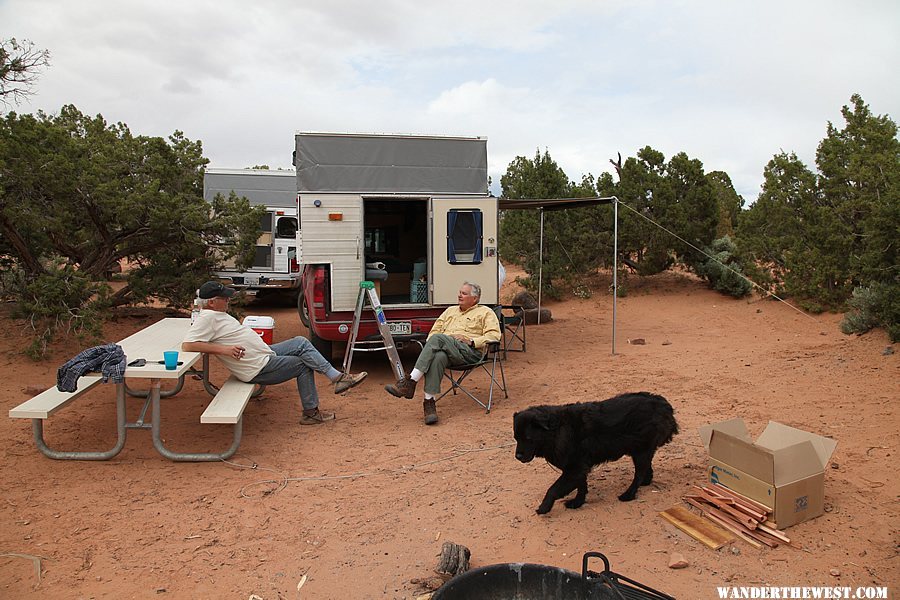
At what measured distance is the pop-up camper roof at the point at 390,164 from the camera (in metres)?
7.05

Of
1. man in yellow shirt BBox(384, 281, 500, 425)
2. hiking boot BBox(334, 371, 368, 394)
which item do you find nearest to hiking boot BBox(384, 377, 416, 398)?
man in yellow shirt BBox(384, 281, 500, 425)

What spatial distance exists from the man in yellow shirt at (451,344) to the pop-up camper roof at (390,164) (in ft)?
5.56

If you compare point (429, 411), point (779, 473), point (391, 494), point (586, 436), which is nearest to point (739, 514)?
point (779, 473)

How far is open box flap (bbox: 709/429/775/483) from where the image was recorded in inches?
122

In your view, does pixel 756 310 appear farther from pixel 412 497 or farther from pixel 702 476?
pixel 412 497

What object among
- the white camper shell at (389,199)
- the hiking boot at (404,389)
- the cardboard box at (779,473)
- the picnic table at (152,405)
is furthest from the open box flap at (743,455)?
the white camper shell at (389,199)

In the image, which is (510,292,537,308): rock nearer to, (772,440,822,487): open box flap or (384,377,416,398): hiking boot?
(384,377,416,398): hiking boot

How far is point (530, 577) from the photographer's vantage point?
265 cm

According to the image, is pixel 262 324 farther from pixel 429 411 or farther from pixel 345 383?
pixel 429 411

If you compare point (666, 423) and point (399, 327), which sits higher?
point (399, 327)

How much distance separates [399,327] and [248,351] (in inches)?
89.3

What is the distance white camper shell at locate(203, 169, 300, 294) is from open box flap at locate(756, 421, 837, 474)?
955 cm

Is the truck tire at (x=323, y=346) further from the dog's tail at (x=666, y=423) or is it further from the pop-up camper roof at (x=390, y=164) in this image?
the dog's tail at (x=666, y=423)

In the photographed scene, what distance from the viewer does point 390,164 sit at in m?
7.24
